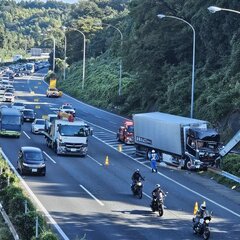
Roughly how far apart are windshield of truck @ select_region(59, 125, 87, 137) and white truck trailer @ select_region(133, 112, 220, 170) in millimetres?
4496

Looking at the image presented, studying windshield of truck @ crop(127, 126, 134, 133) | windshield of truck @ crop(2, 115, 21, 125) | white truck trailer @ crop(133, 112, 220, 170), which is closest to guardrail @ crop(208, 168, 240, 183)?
white truck trailer @ crop(133, 112, 220, 170)

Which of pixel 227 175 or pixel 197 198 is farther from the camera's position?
pixel 227 175

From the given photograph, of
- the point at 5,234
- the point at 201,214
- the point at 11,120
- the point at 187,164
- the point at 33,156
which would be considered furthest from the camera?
the point at 11,120

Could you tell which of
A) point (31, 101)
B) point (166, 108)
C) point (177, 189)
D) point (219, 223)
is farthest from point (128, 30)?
point (219, 223)

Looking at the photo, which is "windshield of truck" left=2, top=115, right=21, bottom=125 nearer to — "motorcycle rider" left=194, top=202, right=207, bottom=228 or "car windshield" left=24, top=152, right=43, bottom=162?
"car windshield" left=24, top=152, right=43, bottom=162

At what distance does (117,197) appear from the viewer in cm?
3219

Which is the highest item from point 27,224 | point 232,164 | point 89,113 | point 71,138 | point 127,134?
point 27,224

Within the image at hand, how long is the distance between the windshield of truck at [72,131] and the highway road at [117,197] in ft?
5.17

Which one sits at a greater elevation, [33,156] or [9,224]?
[9,224]

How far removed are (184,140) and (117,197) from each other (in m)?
10.9

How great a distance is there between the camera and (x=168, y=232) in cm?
2553

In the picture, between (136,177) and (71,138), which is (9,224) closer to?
(136,177)

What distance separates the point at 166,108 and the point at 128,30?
5435 centimetres

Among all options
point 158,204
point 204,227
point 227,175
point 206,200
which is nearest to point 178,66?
point 227,175
